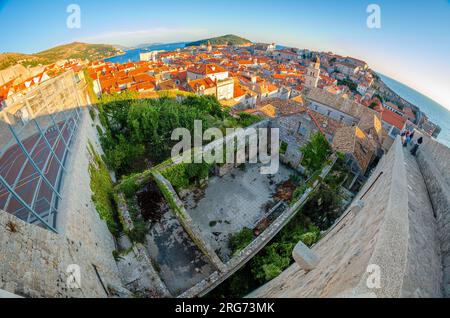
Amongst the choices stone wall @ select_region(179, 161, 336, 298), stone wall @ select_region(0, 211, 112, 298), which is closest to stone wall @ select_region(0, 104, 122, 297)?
stone wall @ select_region(0, 211, 112, 298)

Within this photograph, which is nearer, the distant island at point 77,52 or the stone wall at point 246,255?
the stone wall at point 246,255

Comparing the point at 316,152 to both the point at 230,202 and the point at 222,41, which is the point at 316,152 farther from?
the point at 222,41

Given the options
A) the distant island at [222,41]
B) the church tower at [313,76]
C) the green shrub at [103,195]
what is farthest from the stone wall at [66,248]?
the distant island at [222,41]

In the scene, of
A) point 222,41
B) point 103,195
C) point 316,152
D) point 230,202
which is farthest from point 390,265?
point 222,41

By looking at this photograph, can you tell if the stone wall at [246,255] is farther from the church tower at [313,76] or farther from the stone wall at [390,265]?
the church tower at [313,76]

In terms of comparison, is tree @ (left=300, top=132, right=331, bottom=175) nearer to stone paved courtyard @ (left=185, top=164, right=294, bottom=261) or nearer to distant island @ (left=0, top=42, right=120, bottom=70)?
stone paved courtyard @ (left=185, top=164, right=294, bottom=261)

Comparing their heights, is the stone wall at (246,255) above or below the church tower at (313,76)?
below

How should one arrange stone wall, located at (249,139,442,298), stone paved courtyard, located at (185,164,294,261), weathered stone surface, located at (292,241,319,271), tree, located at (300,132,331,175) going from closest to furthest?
stone wall, located at (249,139,442,298) → weathered stone surface, located at (292,241,319,271) → stone paved courtyard, located at (185,164,294,261) → tree, located at (300,132,331,175)
